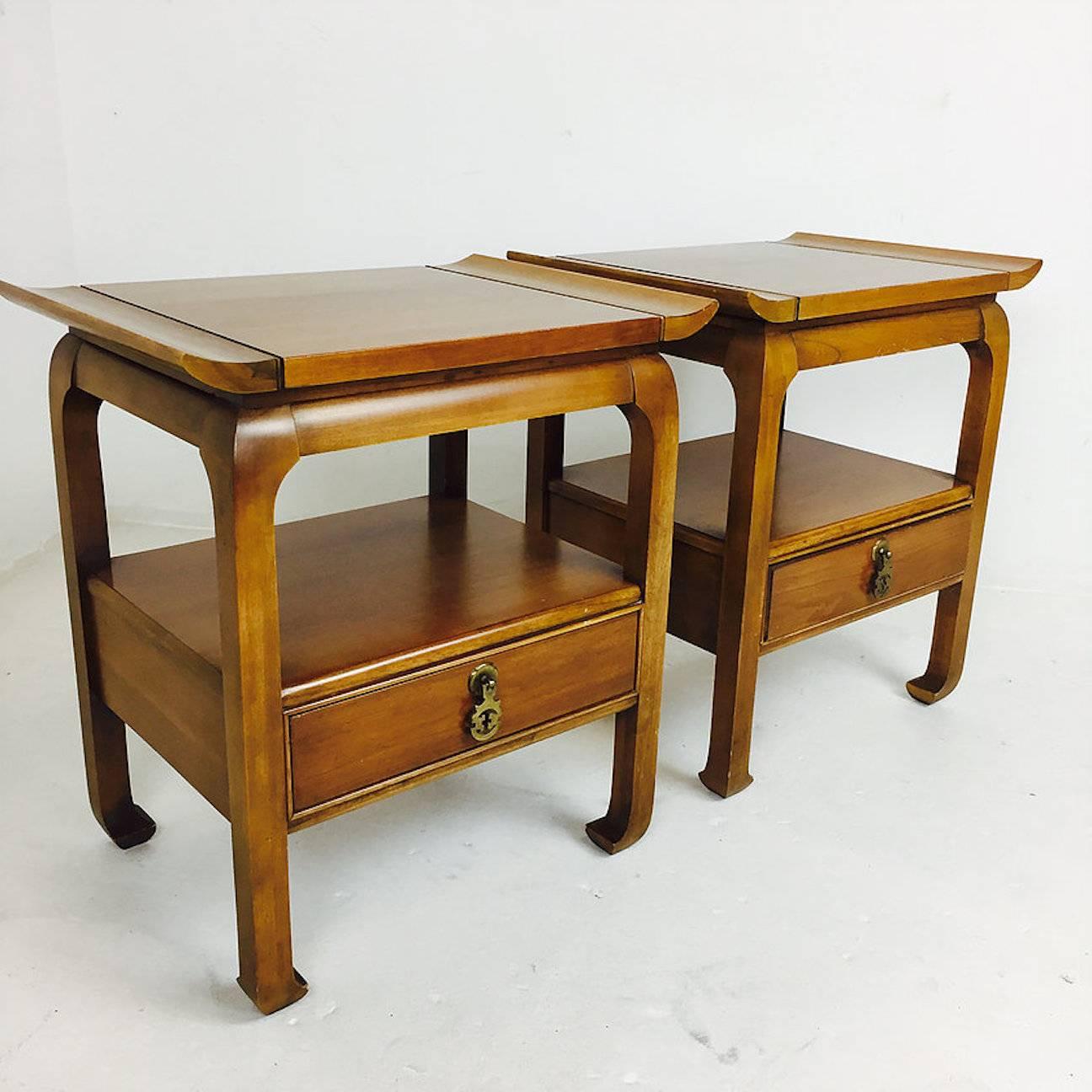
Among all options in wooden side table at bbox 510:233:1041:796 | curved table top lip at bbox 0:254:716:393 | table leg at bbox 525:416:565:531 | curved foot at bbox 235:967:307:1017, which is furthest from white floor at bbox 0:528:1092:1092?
curved table top lip at bbox 0:254:716:393

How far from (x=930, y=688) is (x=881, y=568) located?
0.39 m

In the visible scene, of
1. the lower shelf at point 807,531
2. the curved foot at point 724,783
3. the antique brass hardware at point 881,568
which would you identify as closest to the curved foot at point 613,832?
the curved foot at point 724,783

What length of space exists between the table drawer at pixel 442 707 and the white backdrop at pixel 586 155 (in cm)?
124

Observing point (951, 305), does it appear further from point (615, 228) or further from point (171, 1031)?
point (171, 1031)

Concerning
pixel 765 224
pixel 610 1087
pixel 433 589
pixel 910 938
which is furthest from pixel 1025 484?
pixel 610 1087

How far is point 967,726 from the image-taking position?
6.82 ft

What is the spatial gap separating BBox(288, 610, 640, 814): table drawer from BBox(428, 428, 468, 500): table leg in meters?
0.43

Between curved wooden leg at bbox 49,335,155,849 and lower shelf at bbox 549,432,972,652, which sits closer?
curved wooden leg at bbox 49,335,155,849

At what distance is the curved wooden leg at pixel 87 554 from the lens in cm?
147

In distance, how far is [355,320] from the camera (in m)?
1.35

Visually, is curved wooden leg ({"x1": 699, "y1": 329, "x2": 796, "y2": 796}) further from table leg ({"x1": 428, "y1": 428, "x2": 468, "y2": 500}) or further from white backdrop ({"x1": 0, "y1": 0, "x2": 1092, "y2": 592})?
white backdrop ({"x1": 0, "y1": 0, "x2": 1092, "y2": 592})

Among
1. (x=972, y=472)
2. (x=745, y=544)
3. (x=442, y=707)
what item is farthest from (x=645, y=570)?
(x=972, y=472)

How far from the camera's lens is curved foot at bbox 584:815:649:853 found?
5.55 feet

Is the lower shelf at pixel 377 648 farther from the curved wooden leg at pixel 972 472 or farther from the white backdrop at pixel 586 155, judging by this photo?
the white backdrop at pixel 586 155
